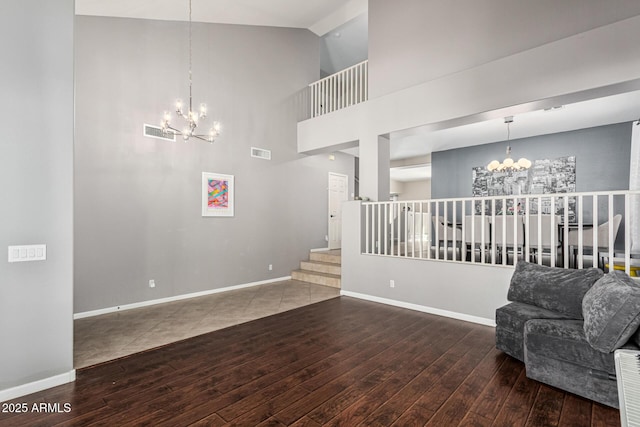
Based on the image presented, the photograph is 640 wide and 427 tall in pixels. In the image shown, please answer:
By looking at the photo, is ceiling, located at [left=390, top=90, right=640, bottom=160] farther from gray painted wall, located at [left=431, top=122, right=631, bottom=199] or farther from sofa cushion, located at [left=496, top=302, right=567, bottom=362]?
sofa cushion, located at [left=496, top=302, right=567, bottom=362]

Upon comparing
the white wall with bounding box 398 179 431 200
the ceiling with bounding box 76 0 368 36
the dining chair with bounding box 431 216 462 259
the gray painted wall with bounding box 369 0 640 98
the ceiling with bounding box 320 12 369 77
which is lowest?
the dining chair with bounding box 431 216 462 259

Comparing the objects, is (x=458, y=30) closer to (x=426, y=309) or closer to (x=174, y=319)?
(x=426, y=309)

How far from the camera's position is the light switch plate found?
88.2 inches

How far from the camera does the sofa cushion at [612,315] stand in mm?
1964

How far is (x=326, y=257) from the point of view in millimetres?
6863

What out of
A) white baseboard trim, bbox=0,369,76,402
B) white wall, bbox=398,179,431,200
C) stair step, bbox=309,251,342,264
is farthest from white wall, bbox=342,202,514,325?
white wall, bbox=398,179,431,200

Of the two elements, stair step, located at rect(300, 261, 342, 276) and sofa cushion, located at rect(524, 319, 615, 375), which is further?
stair step, located at rect(300, 261, 342, 276)

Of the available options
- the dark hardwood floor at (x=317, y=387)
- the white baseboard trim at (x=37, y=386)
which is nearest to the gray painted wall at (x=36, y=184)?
the white baseboard trim at (x=37, y=386)

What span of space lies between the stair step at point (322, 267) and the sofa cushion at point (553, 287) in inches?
140

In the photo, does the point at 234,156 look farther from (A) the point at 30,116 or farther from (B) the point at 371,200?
(A) the point at 30,116

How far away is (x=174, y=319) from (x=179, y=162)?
2497mm

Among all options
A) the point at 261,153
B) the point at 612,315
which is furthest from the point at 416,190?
the point at 612,315

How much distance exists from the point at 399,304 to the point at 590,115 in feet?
17.1

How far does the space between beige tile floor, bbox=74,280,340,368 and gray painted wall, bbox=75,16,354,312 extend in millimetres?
401
